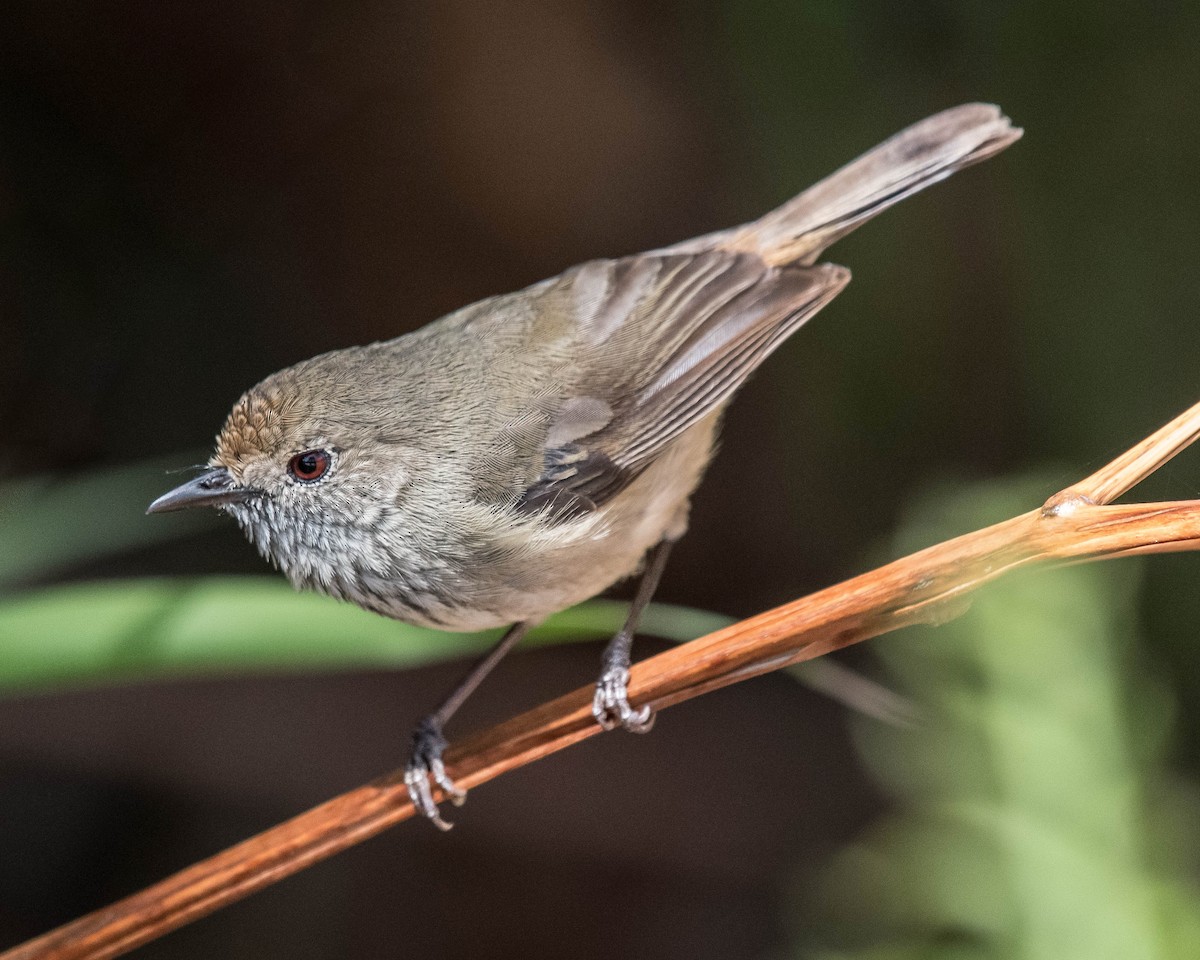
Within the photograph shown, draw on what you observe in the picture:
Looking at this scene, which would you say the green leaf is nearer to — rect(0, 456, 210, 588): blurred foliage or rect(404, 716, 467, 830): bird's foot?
rect(404, 716, 467, 830): bird's foot

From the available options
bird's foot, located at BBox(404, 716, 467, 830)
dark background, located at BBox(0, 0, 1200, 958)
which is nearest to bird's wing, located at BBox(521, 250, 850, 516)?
bird's foot, located at BBox(404, 716, 467, 830)

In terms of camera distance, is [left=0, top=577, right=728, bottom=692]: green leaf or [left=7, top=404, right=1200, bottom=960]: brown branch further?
[left=0, top=577, right=728, bottom=692]: green leaf

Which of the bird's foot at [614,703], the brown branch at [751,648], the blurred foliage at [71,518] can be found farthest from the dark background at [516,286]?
the brown branch at [751,648]

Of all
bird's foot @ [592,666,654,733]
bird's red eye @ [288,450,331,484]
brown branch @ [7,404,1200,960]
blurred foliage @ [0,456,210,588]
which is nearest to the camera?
brown branch @ [7,404,1200,960]

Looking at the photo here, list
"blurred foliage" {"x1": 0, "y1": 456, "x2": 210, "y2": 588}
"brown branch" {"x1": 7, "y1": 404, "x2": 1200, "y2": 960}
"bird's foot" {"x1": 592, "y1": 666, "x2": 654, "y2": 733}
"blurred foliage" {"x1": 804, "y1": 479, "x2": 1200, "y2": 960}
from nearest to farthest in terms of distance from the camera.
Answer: "brown branch" {"x1": 7, "y1": 404, "x2": 1200, "y2": 960}, "bird's foot" {"x1": 592, "y1": 666, "x2": 654, "y2": 733}, "blurred foliage" {"x1": 804, "y1": 479, "x2": 1200, "y2": 960}, "blurred foliage" {"x1": 0, "y1": 456, "x2": 210, "y2": 588}

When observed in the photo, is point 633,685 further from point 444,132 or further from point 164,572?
point 444,132

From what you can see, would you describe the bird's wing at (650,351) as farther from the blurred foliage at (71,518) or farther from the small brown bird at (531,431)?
the blurred foliage at (71,518)

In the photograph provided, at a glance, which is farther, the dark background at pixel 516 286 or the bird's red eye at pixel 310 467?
the dark background at pixel 516 286
